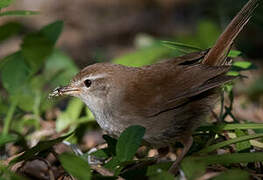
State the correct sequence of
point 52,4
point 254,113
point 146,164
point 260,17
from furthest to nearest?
1. point 52,4
2. point 254,113
3. point 260,17
4. point 146,164

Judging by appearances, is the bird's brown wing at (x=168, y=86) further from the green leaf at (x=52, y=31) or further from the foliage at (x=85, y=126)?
the green leaf at (x=52, y=31)

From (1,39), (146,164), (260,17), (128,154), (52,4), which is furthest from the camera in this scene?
(52,4)

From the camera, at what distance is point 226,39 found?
4316 mm

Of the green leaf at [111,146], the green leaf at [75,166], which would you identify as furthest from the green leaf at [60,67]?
the green leaf at [75,166]

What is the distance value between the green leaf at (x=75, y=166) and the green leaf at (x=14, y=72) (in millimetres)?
1976

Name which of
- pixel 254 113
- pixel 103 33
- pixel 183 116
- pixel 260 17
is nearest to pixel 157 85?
pixel 183 116

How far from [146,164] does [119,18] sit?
6.68m

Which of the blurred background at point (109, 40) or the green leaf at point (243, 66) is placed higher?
the green leaf at point (243, 66)

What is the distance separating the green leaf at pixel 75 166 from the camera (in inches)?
112

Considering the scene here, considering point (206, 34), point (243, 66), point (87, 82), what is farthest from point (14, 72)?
point (206, 34)

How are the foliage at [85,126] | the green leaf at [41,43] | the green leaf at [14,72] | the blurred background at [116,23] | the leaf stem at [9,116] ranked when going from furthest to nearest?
the blurred background at [116,23]
the leaf stem at [9,116]
the green leaf at [14,72]
the green leaf at [41,43]
the foliage at [85,126]

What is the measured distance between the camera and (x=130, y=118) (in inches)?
158

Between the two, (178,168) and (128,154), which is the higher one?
(128,154)

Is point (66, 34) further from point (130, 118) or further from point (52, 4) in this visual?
point (130, 118)
